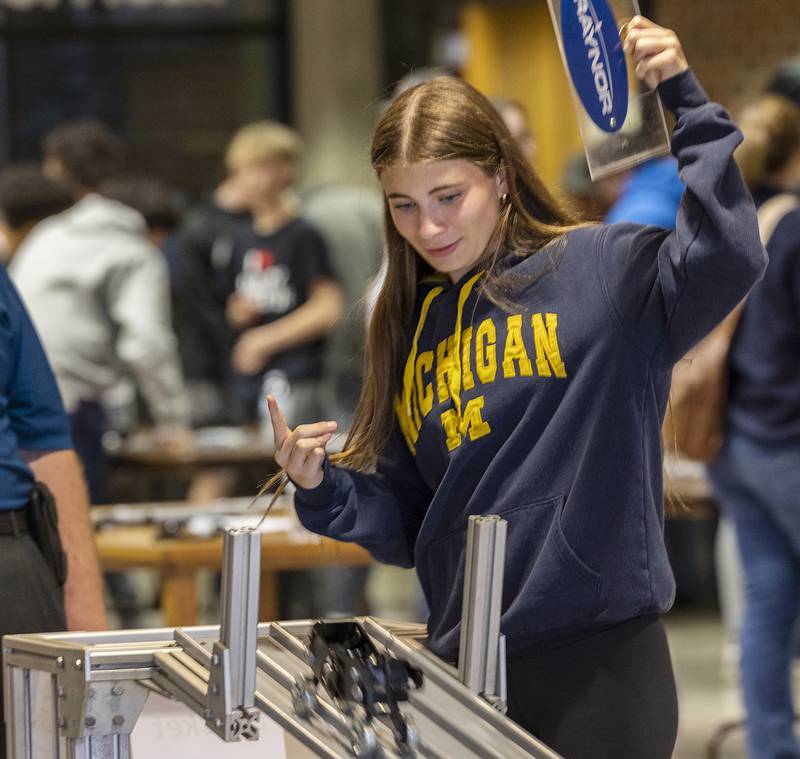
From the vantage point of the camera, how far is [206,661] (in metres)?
1.93

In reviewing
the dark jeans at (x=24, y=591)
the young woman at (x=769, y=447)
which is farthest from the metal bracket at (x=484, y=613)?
the young woman at (x=769, y=447)

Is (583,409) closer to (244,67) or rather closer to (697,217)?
(697,217)

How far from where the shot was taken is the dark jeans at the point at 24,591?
2.47 meters

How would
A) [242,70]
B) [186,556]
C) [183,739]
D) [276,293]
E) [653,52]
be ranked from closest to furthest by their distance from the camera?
1. [653,52]
2. [183,739]
3. [186,556]
4. [276,293]
5. [242,70]

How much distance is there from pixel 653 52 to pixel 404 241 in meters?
0.56

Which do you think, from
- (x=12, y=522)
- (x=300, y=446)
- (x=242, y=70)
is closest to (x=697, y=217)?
(x=300, y=446)

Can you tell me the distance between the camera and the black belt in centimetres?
250

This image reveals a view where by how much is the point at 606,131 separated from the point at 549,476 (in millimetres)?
473

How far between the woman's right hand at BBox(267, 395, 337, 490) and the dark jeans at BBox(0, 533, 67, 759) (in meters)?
0.54

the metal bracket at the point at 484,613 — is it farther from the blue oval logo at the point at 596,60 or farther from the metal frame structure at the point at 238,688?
the blue oval logo at the point at 596,60

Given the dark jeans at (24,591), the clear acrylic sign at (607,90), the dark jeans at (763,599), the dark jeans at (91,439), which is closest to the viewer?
the clear acrylic sign at (607,90)

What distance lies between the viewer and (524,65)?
8766 millimetres

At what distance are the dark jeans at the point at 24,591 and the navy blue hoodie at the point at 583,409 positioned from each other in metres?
0.68

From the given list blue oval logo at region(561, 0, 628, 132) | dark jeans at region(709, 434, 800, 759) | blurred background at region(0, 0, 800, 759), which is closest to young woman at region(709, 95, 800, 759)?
dark jeans at region(709, 434, 800, 759)
